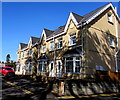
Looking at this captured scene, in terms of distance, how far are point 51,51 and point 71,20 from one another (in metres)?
6.41

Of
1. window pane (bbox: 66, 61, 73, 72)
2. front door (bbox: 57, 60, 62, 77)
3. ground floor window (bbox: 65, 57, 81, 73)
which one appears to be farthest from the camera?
front door (bbox: 57, 60, 62, 77)

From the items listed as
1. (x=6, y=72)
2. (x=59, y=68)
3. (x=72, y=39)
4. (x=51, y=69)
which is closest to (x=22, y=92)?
(x=59, y=68)

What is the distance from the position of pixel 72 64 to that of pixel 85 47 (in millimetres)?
2916

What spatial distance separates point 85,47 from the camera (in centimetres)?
1590

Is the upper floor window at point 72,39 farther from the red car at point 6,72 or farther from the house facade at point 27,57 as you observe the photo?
the red car at point 6,72

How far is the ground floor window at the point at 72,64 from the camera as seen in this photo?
54.0 feet

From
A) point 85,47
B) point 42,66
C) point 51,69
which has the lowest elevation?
point 51,69

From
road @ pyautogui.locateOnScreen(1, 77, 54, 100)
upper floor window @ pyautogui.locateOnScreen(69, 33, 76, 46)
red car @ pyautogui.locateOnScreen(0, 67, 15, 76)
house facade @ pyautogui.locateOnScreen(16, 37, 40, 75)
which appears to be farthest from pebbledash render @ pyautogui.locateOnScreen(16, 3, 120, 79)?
house facade @ pyautogui.locateOnScreen(16, 37, 40, 75)

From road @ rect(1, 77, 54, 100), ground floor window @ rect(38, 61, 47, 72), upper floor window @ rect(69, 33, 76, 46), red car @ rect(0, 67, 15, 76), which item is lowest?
road @ rect(1, 77, 54, 100)

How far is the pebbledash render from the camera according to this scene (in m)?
16.0

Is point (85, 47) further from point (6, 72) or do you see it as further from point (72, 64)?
point (6, 72)

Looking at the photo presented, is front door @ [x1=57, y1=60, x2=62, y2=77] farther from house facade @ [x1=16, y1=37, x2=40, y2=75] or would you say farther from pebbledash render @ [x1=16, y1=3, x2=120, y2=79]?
house facade @ [x1=16, y1=37, x2=40, y2=75]

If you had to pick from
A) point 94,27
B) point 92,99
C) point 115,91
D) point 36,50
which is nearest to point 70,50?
point 94,27

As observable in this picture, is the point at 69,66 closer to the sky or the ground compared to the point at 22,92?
closer to the sky
